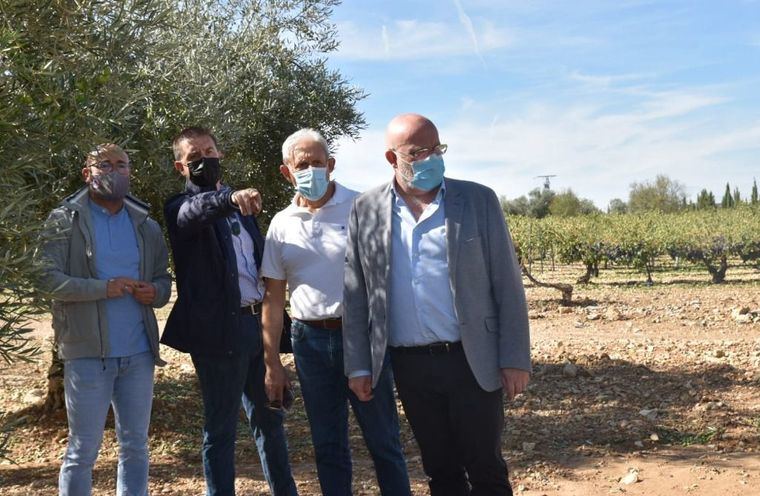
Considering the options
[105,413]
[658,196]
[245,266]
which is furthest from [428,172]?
[658,196]

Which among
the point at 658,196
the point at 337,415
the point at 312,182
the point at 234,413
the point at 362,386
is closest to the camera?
the point at 362,386

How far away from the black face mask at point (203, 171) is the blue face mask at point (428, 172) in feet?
3.69

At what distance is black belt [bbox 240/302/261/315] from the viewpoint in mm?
4141

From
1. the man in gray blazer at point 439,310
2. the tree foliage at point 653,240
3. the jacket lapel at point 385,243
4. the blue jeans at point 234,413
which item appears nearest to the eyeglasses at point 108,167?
the blue jeans at point 234,413

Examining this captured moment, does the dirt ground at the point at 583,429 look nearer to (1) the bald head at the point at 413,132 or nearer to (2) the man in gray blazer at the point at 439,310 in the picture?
(2) the man in gray blazer at the point at 439,310

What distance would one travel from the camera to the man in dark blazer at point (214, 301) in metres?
4.00

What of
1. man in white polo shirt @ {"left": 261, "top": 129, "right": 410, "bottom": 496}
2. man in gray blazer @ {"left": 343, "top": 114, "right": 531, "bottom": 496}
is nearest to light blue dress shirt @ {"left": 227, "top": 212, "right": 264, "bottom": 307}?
man in white polo shirt @ {"left": 261, "top": 129, "right": 410, "bottom": 496}

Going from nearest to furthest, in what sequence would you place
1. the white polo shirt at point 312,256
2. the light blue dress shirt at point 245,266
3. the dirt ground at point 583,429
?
the white polo shirt at point 312,256, the light blue dress shirt at point 245,266, the dirt ground at point 583,429

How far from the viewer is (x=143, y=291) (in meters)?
3.95

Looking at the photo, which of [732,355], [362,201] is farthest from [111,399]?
[732,355]

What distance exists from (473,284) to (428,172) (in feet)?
1.63

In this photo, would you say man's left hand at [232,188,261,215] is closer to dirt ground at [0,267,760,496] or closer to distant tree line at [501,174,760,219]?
dirt ground at [0,267,760,496]

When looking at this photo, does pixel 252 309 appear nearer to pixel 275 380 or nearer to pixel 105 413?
pixel 275 380

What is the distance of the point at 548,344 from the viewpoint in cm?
1147
